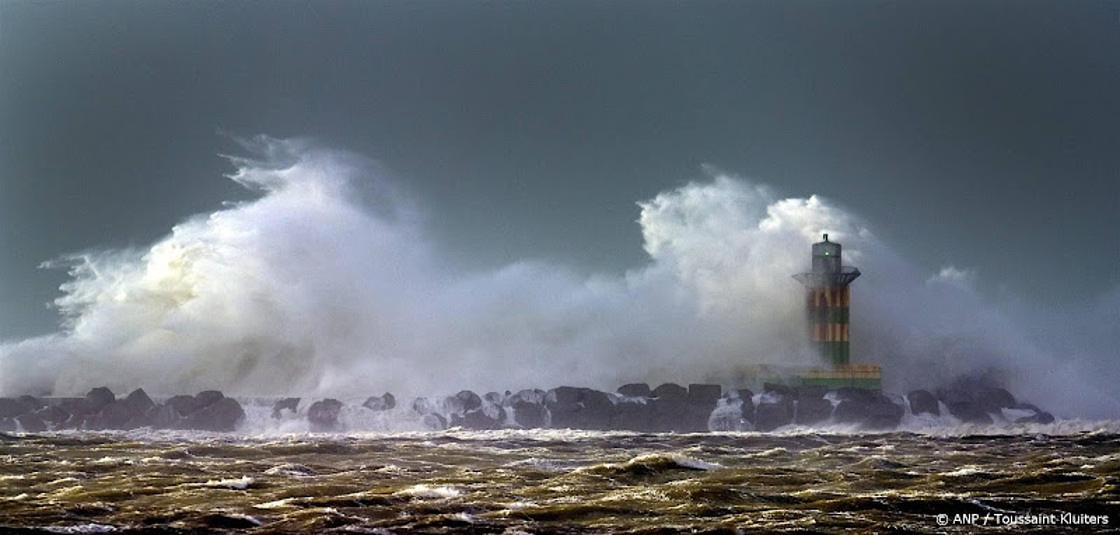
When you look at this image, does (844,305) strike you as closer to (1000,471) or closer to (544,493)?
(1000,471)

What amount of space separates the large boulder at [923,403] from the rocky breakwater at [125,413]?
3700 cm

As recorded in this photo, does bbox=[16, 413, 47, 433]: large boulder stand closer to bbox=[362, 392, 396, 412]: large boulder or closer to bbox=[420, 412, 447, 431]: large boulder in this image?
bbox=[362, 392, 396, 412]: large boulder

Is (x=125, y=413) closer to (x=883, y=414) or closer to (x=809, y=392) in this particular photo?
(x=809, y=392)

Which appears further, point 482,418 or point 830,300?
point 830,300

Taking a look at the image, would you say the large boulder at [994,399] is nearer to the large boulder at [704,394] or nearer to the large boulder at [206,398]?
the large boulder at [704,394]

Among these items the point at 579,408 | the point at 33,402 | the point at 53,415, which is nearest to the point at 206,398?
the point at 53,415

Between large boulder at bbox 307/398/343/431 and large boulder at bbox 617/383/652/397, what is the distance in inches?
600

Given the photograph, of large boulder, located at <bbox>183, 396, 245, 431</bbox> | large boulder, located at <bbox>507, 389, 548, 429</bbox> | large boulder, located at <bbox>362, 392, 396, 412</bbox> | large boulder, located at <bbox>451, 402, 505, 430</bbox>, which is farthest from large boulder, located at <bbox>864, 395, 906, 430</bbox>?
large boulder, located at <bbox>183, 396, 245, 431</bbox>

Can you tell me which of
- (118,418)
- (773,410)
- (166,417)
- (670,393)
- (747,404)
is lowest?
(118,418)

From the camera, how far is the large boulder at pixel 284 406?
235 ft

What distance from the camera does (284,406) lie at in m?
72.9

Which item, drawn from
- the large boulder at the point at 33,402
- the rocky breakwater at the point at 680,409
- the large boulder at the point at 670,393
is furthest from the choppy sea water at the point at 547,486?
the large boulder at the point at 33,402

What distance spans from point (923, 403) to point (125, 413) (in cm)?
4361

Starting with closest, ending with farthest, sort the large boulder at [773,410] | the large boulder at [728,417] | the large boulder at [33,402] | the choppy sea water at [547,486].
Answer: the choppy sea water at [547,486] → the large boulder at [728,417] → the large boulder at [773,410] → the large boulder at [33,402]
